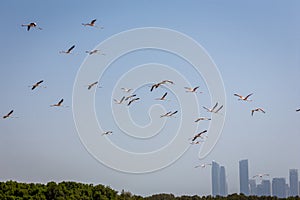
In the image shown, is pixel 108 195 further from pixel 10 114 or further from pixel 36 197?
pixel 10 114

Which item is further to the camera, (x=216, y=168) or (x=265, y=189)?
(x=216, y=168)

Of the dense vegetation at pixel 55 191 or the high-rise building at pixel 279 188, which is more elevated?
the high-rise building at pixel 279 188

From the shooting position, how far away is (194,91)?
105 feet

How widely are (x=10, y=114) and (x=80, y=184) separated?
1525 inches

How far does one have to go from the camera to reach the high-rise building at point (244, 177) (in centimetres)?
9012

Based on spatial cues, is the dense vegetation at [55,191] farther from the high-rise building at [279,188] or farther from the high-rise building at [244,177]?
the high-rise building at [279,188]

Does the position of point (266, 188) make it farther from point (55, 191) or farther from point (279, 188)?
point (55, 191)

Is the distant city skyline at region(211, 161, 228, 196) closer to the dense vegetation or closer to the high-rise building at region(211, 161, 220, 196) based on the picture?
the high-rise building at region(211, 161, 220, 196)

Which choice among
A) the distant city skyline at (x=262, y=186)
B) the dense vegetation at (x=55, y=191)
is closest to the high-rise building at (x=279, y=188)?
the distant city skyline at (x=262, y=186)

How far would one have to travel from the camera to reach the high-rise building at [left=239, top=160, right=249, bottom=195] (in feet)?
296

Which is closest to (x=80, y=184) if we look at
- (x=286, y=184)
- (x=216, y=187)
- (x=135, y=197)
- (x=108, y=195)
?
(x=108, y=195)

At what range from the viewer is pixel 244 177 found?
100 metres

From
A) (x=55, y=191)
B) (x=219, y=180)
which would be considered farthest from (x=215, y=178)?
(x=55, y=191)

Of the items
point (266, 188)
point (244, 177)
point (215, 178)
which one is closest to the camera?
point (244, 177)
